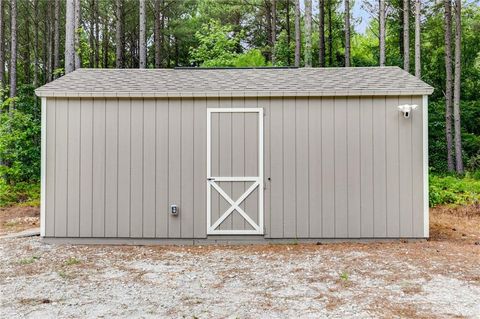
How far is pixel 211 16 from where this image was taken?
18.9 m

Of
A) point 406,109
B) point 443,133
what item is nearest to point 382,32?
point 443,133

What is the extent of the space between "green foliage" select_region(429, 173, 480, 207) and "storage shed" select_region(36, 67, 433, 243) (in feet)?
12.2

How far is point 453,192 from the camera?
882cm

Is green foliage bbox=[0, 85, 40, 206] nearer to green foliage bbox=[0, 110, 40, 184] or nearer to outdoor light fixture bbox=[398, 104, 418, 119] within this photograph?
green foliage bbox=[0, 110, 40, 184]

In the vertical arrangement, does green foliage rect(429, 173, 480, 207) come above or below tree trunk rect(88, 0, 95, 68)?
below

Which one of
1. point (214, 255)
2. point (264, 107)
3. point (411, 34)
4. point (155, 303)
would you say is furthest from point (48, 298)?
point (411, 34)

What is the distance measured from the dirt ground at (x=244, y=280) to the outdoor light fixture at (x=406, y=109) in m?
1.87

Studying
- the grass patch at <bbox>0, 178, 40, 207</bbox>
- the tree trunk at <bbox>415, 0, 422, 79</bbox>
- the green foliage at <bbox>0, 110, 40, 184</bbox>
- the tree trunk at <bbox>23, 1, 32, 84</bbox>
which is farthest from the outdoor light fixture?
the tree trunk at <bbox>23, 1, 32, 84</bbox>

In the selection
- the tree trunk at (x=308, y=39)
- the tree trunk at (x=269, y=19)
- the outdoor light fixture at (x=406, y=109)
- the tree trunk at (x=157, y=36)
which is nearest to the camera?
the outdoor light fixture at (x=406, y=109)

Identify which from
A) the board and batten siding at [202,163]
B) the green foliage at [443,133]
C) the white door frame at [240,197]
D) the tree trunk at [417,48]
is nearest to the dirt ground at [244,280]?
the white door frame at [240,197]

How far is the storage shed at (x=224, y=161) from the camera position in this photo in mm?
5344

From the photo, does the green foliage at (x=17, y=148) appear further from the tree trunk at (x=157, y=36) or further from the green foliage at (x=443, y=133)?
the green foliage at (x=443, y=133)

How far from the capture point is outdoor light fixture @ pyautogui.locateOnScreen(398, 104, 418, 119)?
17.1 ft

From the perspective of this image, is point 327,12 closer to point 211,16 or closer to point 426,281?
point 211,16
